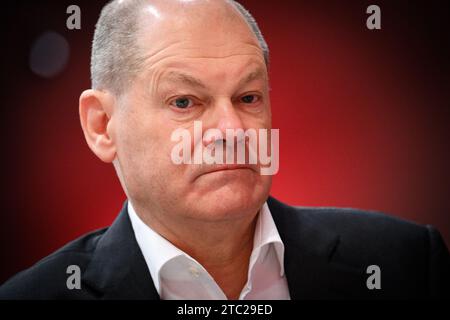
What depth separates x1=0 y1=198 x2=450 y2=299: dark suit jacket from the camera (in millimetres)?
1689

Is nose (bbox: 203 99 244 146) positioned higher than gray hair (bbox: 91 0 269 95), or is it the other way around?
gray hair (bbox: 91 0 269 95)

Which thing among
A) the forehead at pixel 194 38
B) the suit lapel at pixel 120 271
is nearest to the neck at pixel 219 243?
the suit lapel at pixel 120 271

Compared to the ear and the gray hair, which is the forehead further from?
the ear

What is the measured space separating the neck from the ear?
9.2 inches

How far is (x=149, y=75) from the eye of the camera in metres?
1.60

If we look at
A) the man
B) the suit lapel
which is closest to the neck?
the man

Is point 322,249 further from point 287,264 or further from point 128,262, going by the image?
point 128,262

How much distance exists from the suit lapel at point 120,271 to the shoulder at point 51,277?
0.04 meters

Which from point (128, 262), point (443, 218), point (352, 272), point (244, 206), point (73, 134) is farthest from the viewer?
point (443, 218)

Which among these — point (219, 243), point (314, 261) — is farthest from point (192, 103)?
point (314, 261)

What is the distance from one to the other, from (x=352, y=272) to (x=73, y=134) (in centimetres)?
115

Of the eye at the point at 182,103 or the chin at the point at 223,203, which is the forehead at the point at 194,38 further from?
the chin at the point at 223,203

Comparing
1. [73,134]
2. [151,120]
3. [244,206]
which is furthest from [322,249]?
[73,134]

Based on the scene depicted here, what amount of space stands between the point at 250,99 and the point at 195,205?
40cm
